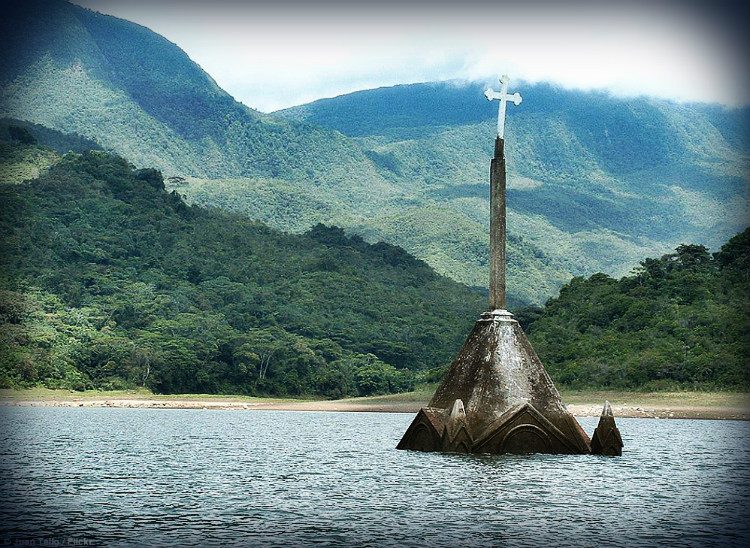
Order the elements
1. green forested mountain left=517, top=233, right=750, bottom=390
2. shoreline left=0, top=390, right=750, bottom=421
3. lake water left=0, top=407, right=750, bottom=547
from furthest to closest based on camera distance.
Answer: green forested mountain left=517, top=233, right=750, bottom=390, shoreline left=0, top=390, right=750, bottom=421, lake water left=0, top=407, right=750, bottom=547

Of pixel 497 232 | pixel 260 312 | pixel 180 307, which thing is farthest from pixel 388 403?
pixel 497 232

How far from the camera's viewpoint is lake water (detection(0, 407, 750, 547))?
23328 millimetres

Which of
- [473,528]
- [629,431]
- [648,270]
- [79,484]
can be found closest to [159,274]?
[648,270]

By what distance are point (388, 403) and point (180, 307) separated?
145 ft

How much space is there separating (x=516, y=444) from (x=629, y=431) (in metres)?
36.6

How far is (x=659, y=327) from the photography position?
350 feet

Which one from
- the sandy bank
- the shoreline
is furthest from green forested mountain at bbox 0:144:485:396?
the sandy bank

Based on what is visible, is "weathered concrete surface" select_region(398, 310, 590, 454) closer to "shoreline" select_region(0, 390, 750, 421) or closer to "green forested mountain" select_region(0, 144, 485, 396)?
"shoreline" select_region(0, 390, 750, 421)

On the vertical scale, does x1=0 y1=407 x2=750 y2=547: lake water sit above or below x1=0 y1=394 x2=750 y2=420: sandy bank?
below

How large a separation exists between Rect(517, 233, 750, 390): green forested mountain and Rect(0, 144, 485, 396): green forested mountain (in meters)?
29.7

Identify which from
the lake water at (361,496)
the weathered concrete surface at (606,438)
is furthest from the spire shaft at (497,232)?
the weathered concrete surface at (606,438)

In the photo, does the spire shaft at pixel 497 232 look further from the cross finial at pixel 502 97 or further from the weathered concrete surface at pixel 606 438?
the weathered concrete surface at pixel 606 438

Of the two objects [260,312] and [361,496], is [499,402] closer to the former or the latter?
[361,496]

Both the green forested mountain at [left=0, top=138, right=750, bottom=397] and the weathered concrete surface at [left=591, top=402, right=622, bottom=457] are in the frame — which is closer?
the weathered concrete surface at [left=591, top=402, right=622, bottom=457]
